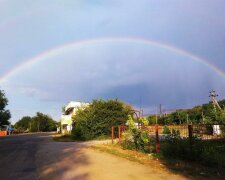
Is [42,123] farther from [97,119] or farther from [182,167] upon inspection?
[182,167]

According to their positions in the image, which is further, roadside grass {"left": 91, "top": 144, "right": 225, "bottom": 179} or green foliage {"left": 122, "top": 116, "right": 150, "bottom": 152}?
green foliage {"left": 122, "top": 116, "right": 150, "bottom": 152}

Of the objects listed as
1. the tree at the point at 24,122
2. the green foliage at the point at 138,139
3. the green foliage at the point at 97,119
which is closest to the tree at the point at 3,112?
the green foliage at the point at 97,119

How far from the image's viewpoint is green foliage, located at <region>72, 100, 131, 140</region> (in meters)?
34.1

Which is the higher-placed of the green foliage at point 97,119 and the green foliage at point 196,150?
the green foliage at point 97,119

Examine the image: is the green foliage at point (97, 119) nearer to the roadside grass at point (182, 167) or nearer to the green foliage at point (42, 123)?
the roadside grass at point (182, 167)

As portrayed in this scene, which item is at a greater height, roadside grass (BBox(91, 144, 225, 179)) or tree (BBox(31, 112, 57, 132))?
tree (BBox(31, 112, 57, 132))

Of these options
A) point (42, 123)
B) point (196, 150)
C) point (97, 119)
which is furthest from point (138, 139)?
point (42, 123)

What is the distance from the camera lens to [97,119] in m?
34.2

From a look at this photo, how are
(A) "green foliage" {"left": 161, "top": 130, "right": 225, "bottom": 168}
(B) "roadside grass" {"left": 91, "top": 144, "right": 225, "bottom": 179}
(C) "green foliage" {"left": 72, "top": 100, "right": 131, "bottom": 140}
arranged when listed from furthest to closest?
(C) "green foliage" {"left": 72, "top": 100, "right": 131, "bottom": 140}, (A) "green foliage" {"left": 161, "top": 130, "right": 225, "bottom": 168}, (B) "roadside grass" {"left": 91, "top": 144, "right": 225, "bottom": 179}

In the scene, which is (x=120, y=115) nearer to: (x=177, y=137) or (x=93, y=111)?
(x=93, y=111)

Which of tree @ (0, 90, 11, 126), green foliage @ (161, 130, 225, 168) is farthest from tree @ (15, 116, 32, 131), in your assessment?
green foliage @ (161, 130, 225, 168)

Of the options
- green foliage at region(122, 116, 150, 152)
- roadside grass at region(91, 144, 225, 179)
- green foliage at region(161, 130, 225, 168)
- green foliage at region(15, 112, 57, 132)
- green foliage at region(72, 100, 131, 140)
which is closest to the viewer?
roadside grass at region(91, 144, 225, 179)

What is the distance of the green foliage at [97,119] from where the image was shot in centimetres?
3409

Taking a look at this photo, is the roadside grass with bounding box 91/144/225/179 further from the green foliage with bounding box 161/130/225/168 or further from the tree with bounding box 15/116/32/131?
the tree with bounding box 15/116/32/131
